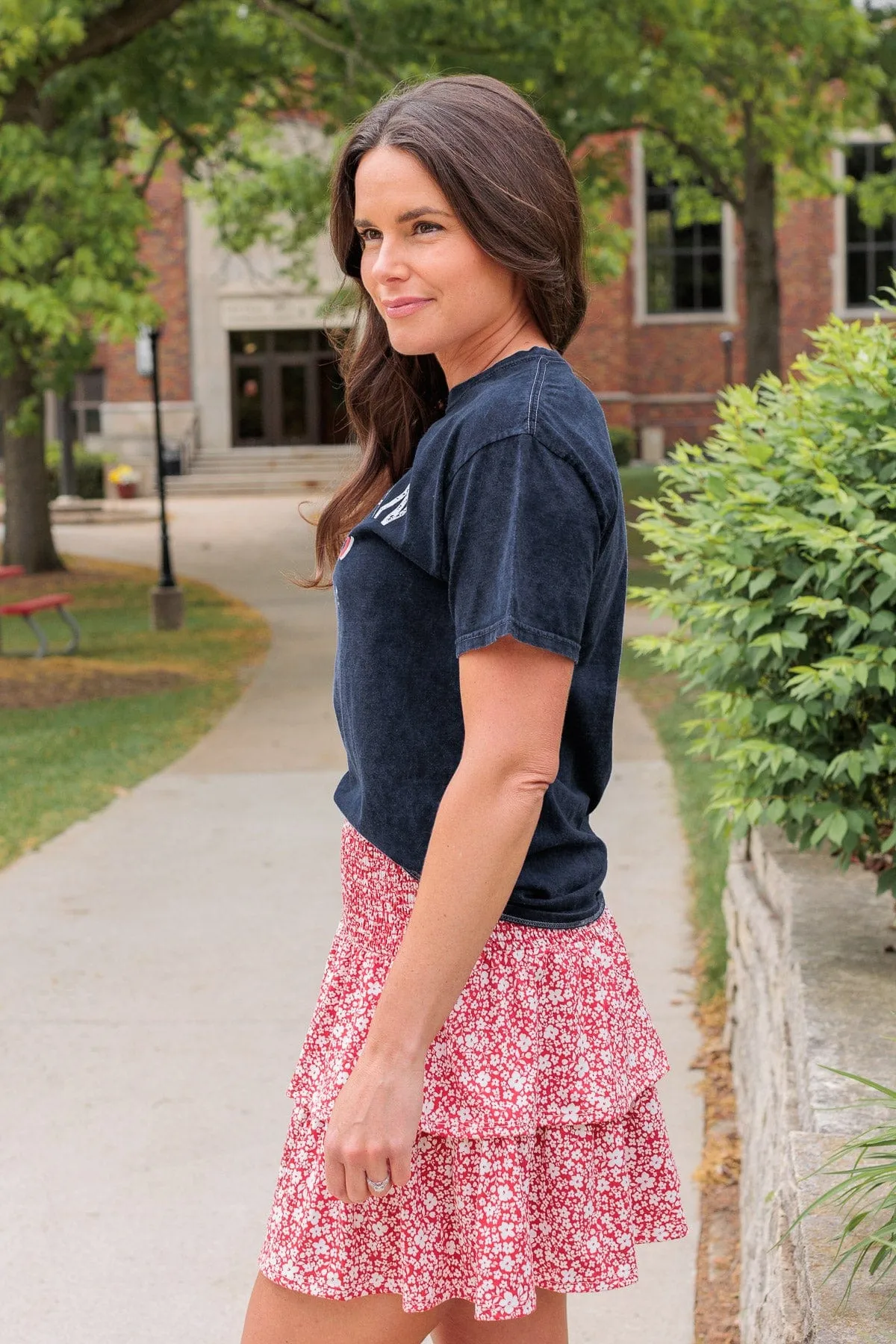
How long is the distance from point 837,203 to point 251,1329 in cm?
3901

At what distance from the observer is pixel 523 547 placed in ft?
4.99

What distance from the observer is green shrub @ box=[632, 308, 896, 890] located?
11.2 ft

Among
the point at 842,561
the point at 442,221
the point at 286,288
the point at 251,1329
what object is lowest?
the point at 251,1329

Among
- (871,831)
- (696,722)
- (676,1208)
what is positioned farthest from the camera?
(696,722)

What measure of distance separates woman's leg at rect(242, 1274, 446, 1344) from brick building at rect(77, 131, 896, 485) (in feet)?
112

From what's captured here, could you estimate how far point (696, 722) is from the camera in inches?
165

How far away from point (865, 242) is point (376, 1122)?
1552 inches

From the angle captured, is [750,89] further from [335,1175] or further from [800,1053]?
[335,1175]

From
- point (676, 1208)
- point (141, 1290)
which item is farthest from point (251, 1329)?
point (141, 1290)

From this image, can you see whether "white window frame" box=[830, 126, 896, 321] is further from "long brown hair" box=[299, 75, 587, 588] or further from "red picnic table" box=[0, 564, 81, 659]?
"long brown hair" box=[299, 75, 587, 588]

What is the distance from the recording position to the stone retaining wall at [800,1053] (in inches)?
86.0

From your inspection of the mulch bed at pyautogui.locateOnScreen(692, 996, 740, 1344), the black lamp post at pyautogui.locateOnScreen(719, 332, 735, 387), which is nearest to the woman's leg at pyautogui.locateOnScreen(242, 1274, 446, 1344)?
the mulch bed at pyautogui.locateOnScreen(692, 996, 740, 1344)

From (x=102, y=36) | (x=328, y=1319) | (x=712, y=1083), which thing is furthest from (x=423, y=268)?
(x=102, y=36)

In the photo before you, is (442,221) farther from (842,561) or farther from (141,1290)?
(141,1290)
